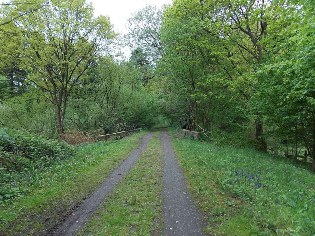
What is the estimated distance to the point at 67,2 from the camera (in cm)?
2136

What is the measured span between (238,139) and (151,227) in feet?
61.0

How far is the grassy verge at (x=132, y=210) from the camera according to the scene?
6.23 m

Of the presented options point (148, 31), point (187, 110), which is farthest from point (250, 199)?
point (148, 31)

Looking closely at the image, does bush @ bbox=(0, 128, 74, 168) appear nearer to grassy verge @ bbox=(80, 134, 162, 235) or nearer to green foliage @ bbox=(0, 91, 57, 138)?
grassy verge @ bbox=(80, 134, 162, 235)

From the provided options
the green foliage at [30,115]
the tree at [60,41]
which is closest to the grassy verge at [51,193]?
the green foliage at [30,115]

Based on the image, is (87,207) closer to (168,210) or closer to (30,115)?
(168,210)

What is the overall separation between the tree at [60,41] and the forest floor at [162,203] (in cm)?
1250

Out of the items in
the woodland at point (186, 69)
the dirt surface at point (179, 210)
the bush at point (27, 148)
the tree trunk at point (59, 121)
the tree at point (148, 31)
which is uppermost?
the tree at point (148, 31)

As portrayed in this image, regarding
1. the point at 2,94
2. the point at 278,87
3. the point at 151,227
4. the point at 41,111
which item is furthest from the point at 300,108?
the point at 2,94

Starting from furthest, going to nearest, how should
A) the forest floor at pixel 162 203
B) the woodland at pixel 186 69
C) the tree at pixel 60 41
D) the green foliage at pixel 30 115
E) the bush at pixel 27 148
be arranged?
the green foliage at pixel 30 115, the tree at pixel 60 41, the woodland at pixel 186 69, the bush at pixel 27 148, the forest floor at pixel 162 203

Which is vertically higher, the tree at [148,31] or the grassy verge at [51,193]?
the tree at [148,31]

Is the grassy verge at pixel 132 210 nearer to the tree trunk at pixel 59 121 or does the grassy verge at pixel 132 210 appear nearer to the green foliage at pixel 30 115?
the green foliage at pixel 30 115

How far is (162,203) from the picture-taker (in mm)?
8008

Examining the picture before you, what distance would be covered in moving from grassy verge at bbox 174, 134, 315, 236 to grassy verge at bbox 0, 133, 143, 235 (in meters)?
Result: 3.64
